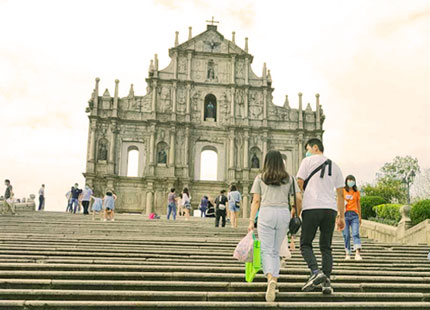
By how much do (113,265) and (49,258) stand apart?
56.3 inches

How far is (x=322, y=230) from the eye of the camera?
5969 millimetres

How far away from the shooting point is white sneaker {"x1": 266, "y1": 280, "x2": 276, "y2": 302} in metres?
5.70

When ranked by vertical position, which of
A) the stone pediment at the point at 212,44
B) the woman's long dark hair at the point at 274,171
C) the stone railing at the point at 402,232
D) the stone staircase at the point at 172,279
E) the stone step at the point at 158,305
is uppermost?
the stone pediment at the point at 212,44

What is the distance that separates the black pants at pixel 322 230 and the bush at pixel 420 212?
1013 cm

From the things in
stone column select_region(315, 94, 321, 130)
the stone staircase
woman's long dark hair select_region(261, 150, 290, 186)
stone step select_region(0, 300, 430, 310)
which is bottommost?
stone step select_region(0, 300, 430, 310)

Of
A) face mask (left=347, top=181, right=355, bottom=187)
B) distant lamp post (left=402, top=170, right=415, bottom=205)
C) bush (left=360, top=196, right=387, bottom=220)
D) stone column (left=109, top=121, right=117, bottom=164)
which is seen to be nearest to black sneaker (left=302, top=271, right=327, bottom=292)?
face mask (left=347, top=181, right=355, bottom=187)

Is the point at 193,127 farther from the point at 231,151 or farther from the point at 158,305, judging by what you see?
the point at 158,305

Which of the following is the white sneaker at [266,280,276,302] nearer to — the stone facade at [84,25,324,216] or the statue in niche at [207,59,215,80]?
the stone facade at [84,25,324,216]

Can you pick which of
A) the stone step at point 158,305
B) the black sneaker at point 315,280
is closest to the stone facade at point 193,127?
the stone step at point 158,305

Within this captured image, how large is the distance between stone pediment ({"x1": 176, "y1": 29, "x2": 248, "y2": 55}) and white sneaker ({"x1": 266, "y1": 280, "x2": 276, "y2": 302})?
31.4 meters

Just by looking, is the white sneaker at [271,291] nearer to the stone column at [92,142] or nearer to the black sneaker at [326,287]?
the black sneaker at [326,287]

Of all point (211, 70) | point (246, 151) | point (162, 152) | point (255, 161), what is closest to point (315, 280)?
point (246, 151)

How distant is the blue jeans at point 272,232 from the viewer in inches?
223

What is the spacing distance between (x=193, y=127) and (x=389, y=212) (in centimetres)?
1833
